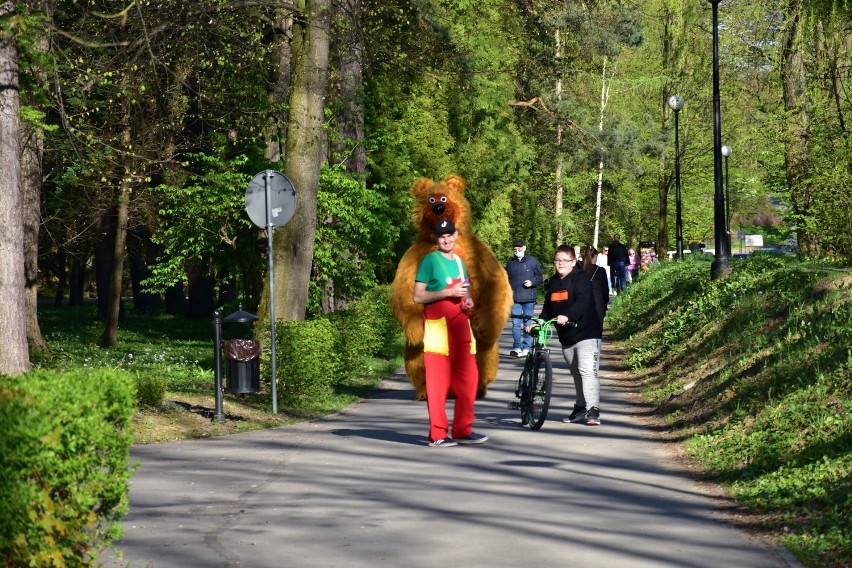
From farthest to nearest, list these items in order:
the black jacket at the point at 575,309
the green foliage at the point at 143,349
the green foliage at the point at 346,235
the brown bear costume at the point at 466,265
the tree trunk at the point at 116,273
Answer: the tree trunk at the point at 116,273
the green foliage at the point at 346,235
the green foliage at the point at 143,349
the black jacket at the point at 575,309
the brown bear costume at the point at 466,265

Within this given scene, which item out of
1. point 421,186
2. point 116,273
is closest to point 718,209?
point 421,186

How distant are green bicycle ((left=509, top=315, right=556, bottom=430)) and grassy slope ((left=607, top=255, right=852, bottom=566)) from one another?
1.39 meters

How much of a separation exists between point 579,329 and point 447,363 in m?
2.28

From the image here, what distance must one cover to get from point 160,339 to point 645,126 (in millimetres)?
37479

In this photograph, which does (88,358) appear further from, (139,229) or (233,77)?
(139,229)

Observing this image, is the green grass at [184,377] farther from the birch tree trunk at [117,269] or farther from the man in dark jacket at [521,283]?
→ the man in dark jacket at [521,283]

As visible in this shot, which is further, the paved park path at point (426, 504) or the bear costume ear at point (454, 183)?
the bear costume ear at point (454, 183)

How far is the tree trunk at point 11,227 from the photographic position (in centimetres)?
1393

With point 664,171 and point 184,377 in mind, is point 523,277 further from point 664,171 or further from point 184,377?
point 664,171

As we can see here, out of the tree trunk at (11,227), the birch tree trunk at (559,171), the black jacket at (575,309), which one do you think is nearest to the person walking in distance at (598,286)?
the black jacket at (575,309)

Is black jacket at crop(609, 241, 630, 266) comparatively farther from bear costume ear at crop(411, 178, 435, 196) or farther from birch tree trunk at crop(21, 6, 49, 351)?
bear costume ear at crop(411, 178, 435, 196)

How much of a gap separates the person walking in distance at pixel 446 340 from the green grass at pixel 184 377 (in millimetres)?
2757

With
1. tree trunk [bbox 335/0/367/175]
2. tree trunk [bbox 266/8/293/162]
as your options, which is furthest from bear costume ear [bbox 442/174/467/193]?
tree trunk [bbox 266/8/293/162]

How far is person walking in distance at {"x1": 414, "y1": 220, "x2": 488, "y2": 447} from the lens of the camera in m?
12.7
